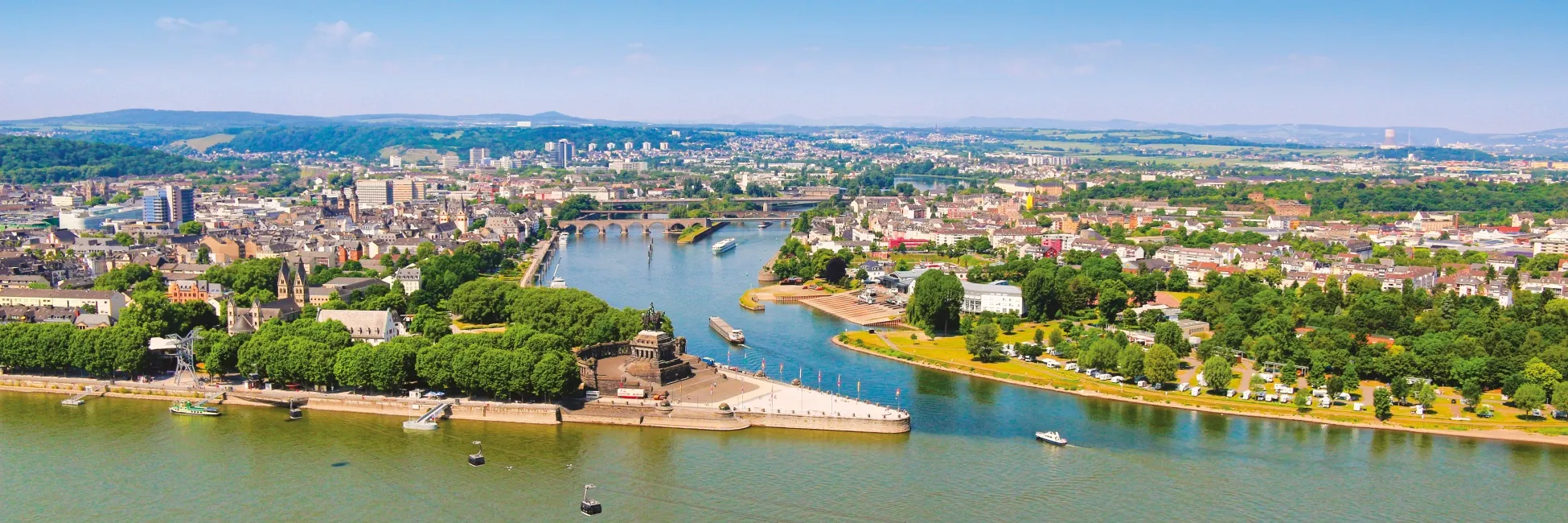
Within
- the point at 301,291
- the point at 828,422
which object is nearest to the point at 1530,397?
the point at 828,422

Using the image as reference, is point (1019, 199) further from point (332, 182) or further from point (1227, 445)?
point (1227, 445)

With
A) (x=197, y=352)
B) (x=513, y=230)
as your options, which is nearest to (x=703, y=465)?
(x=197, y=352)

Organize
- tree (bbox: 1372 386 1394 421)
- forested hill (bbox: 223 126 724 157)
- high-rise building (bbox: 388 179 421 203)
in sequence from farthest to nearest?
forested hill (bbox: 223 126 724 157), high-rise building (bbox: 388 179 421 203), tree (bbox: 1372 386 1394 421)

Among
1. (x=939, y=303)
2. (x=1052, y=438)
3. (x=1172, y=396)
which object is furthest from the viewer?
(x=939, y=303)

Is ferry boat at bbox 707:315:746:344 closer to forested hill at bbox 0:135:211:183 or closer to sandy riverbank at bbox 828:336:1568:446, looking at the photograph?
sandy riverbank at bbox 828:336:1568:446

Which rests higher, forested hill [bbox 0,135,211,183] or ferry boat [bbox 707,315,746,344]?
forested hill [bbox 0,135,211,183]

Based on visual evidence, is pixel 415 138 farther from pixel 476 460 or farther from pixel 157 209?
pixel 476 460

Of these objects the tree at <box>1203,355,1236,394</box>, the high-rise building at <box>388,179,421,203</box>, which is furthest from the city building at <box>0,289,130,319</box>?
the high-rise building at <box>388,179,421,203</box>

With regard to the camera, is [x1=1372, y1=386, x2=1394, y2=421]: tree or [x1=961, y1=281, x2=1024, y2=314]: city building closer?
[x1=1372, y1=386, x2=1394, y2=421]: tree
